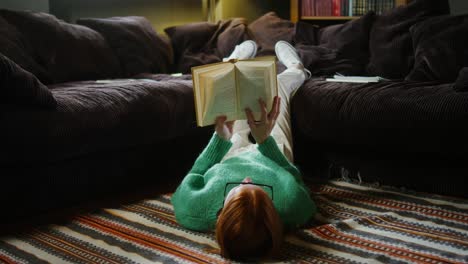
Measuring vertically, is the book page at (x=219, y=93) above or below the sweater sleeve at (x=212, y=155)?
above

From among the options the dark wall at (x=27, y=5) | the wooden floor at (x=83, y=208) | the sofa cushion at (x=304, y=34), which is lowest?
the wooden floor at (x=83, y=208)

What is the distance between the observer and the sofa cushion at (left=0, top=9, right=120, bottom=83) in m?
2.97

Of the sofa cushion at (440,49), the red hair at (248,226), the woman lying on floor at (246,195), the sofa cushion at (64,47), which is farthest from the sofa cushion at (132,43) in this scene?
the red hair at (248,226)

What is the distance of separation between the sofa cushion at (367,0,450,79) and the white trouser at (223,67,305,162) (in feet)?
1.70

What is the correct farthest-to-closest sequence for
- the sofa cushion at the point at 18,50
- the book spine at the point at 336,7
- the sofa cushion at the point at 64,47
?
the book spine at the point at 336,7
the sofa cushion at the point at 64,47
the sofa cushion at the point at 18,50

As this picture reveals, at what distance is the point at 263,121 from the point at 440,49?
1.27 m

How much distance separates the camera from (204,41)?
12.7 feet

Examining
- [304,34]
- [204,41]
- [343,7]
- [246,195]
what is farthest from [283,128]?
[343,7]

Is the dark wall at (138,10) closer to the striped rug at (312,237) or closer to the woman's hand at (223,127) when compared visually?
the striped rug at (312,237)

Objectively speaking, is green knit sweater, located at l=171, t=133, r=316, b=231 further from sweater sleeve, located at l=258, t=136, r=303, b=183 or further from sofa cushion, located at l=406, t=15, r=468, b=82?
sofa cushion, located at l=406, t=15, r=468, b=82

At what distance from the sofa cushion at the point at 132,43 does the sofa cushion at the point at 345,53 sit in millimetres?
886

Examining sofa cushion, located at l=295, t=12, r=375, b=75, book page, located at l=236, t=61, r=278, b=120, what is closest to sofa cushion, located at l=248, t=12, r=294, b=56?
sofa cushion, located at l=295, t=12, r=375, b=75

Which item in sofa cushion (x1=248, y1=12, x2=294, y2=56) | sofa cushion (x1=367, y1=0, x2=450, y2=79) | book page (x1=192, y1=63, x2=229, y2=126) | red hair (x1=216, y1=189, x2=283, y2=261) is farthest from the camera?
sofa cushion (x1=248, y1=12, x2=294, y2=56)

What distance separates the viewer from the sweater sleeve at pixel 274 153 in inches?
82.0
